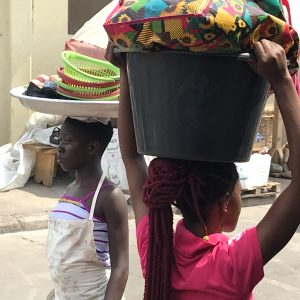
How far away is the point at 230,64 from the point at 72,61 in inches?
49.0

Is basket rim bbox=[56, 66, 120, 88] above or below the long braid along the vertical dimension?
above

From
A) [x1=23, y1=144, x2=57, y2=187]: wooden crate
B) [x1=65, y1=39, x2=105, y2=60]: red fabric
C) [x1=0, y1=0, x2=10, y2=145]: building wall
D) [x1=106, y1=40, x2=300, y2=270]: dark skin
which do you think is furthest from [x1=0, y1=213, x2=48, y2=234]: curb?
[x1=106, y1=40, x2=300, y2=270]: dark skin

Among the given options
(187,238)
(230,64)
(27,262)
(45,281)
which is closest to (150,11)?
(230,64)

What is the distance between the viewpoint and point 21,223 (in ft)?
21.4

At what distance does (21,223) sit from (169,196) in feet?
16.6

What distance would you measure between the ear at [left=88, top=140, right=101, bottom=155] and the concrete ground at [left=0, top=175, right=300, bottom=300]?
96.2 inches

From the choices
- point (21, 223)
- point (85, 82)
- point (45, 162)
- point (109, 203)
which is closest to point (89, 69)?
point (85, 82)

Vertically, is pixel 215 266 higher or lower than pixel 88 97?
lower

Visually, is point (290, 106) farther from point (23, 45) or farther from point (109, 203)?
point (23, 45)

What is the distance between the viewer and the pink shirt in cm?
163

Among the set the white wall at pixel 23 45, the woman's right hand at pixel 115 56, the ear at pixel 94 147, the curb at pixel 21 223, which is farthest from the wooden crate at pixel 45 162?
the woman's right hand at pixel 115 56

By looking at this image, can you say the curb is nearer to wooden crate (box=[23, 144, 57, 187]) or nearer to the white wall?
wooden crate (box=[23, 144, 57, 187])

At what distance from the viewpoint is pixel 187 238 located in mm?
1748

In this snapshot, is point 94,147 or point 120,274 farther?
point 94,147
